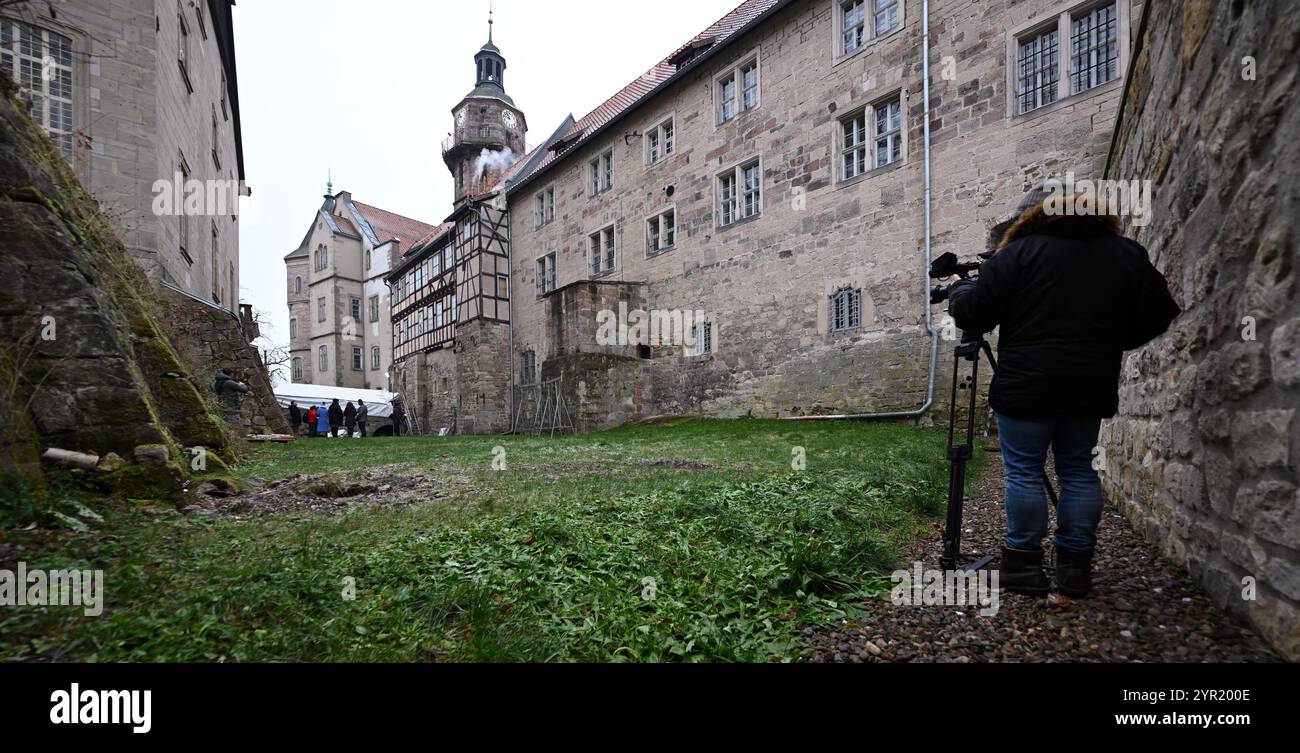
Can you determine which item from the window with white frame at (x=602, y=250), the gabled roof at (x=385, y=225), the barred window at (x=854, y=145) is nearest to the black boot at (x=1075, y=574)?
the barred window at (x=854, y=145)

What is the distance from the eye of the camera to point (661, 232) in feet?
64.8

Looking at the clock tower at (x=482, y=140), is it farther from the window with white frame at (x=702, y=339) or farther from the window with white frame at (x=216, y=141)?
the window with white frame at (x=702, y=339)

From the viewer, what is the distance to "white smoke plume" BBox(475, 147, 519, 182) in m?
36.8

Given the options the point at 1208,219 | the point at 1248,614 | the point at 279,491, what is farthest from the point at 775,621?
the point at 279,491

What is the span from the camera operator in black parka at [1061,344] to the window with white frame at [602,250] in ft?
64.9

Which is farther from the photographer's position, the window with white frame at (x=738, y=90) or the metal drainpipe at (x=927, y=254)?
the window with white frame at (x=738, y=90)

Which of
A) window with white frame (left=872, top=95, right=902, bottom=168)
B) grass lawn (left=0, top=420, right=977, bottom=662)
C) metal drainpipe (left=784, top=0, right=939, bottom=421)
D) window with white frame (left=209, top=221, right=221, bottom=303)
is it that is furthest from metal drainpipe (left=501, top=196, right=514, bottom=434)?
grass lawn (left=0, top=420, right=977, bottom=662)

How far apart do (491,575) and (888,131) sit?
46.9 feet

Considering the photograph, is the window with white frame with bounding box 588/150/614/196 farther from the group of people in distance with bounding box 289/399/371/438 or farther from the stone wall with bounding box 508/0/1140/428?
the group of people in distance with bounding box 289/399/371/438

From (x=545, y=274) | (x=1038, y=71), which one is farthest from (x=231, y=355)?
(x=1038, y=71)

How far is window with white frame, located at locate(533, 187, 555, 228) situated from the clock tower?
39.1 feet

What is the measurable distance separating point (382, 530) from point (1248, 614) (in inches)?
164

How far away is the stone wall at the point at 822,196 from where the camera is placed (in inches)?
461

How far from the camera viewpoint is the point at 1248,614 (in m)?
2.00
